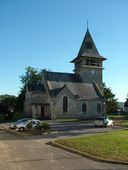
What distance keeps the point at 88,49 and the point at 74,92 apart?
470 inches

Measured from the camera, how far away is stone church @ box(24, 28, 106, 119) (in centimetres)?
5762

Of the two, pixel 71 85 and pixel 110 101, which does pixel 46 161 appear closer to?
pixel 71 85

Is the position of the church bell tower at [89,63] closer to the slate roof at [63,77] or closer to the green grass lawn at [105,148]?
the slate roof at [63,77]

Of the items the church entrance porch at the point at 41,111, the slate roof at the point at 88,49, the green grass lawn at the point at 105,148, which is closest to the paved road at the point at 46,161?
the green grass lawn at the point at 105,148

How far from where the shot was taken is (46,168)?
1213cm

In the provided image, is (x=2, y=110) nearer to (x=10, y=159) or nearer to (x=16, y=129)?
(x=16, y=129)

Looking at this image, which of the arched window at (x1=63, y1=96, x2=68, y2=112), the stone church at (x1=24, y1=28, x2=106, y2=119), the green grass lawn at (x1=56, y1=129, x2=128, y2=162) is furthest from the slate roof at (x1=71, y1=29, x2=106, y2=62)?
the green grass lawn at (x1=56, y1=129, x2=128, y2=162)

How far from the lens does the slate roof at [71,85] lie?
194 feet

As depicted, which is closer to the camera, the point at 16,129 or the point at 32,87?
the point at 16,129

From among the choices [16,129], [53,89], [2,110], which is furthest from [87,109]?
[16,129]

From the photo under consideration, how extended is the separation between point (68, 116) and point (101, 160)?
148 ft

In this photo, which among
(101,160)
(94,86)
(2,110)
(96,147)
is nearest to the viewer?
(101,160)

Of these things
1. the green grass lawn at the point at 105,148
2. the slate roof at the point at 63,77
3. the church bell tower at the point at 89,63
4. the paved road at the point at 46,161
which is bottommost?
the paved road at the point at 46,161

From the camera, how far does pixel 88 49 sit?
67.2m
